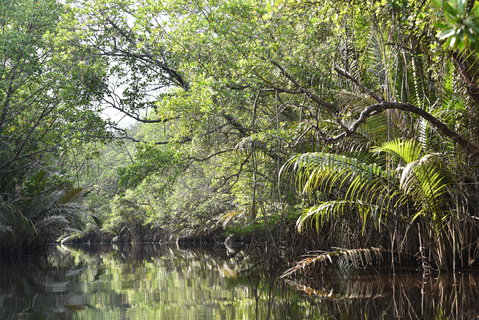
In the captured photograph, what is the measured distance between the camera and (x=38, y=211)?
57.9 feet

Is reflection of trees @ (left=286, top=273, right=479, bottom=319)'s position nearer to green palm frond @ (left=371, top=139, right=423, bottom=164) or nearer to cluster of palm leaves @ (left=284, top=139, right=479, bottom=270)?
cluster of palm leaves @ (left=284, top=139, right=479, bottom=270)

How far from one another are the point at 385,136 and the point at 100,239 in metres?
39.6

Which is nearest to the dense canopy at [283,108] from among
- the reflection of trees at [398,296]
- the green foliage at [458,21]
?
the green foliage at [458,21]

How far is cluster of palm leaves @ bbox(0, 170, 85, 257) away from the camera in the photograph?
16.8 m

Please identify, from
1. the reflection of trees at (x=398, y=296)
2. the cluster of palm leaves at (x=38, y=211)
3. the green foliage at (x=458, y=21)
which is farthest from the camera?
the cluster of palm leaves at (x=38, y=211)

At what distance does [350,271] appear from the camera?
8.72 metres

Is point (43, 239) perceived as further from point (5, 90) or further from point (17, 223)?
point (5, 90)

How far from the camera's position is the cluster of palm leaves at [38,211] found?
16.8 m

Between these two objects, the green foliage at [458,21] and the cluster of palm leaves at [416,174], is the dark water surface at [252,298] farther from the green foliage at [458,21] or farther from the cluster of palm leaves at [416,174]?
the green foliage at [458,21]

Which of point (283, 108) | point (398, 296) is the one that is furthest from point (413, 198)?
point (283, 108)

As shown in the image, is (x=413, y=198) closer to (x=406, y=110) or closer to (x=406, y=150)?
(x=406, y=150)

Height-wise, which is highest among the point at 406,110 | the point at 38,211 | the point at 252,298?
the point at 38,211

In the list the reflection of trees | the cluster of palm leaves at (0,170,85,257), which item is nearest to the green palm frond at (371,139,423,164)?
the reflection of trees

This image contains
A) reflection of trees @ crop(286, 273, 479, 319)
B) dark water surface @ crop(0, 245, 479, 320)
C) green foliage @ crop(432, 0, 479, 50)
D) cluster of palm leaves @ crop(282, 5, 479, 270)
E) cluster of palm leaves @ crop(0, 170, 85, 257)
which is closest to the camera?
green foliage @ crop(432, 0, 479, 50)
